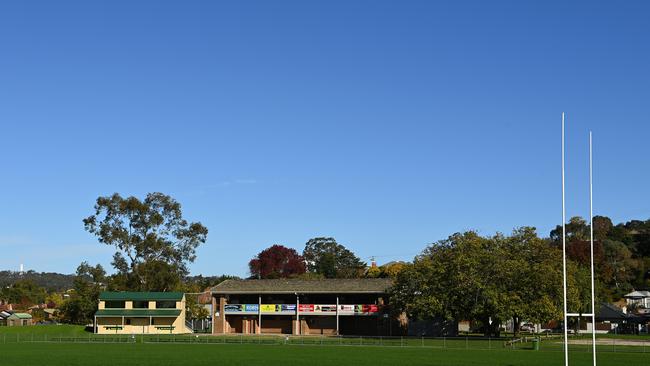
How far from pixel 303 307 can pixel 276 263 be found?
196 ft

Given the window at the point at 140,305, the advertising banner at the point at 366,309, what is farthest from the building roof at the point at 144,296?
the advertising banner at the point at 366,309

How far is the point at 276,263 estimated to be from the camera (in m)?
157

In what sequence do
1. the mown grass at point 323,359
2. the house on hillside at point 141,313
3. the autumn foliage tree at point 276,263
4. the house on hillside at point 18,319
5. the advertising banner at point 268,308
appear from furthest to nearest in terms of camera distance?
the autumn foliage tree at point 276,263 → the house on hillside at point 18,319 → the house on hillside at point 141,313 → the advertising banner at point 268,308 → the mown grass at point 323,359

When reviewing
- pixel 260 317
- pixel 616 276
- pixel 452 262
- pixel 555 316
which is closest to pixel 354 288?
pixel 260 317

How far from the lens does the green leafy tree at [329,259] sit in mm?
166125

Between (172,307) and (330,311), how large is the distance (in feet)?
68.2

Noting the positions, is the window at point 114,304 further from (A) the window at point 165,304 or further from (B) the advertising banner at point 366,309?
(B) the advertising banner at point 366,309

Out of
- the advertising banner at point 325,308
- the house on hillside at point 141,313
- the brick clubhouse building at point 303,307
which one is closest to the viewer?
the brick clubhouse building at point 303,307

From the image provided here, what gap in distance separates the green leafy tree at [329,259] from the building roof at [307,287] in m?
59.3

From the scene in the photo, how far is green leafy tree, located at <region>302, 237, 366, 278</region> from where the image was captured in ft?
545

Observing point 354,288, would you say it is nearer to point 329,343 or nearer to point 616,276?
point 329,343

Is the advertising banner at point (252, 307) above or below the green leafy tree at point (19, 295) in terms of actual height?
above

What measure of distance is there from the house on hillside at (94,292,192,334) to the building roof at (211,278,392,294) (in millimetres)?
5947

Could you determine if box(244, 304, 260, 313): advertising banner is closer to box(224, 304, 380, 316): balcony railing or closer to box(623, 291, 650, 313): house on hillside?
box(224, 304, 380, 316): balcony railing
